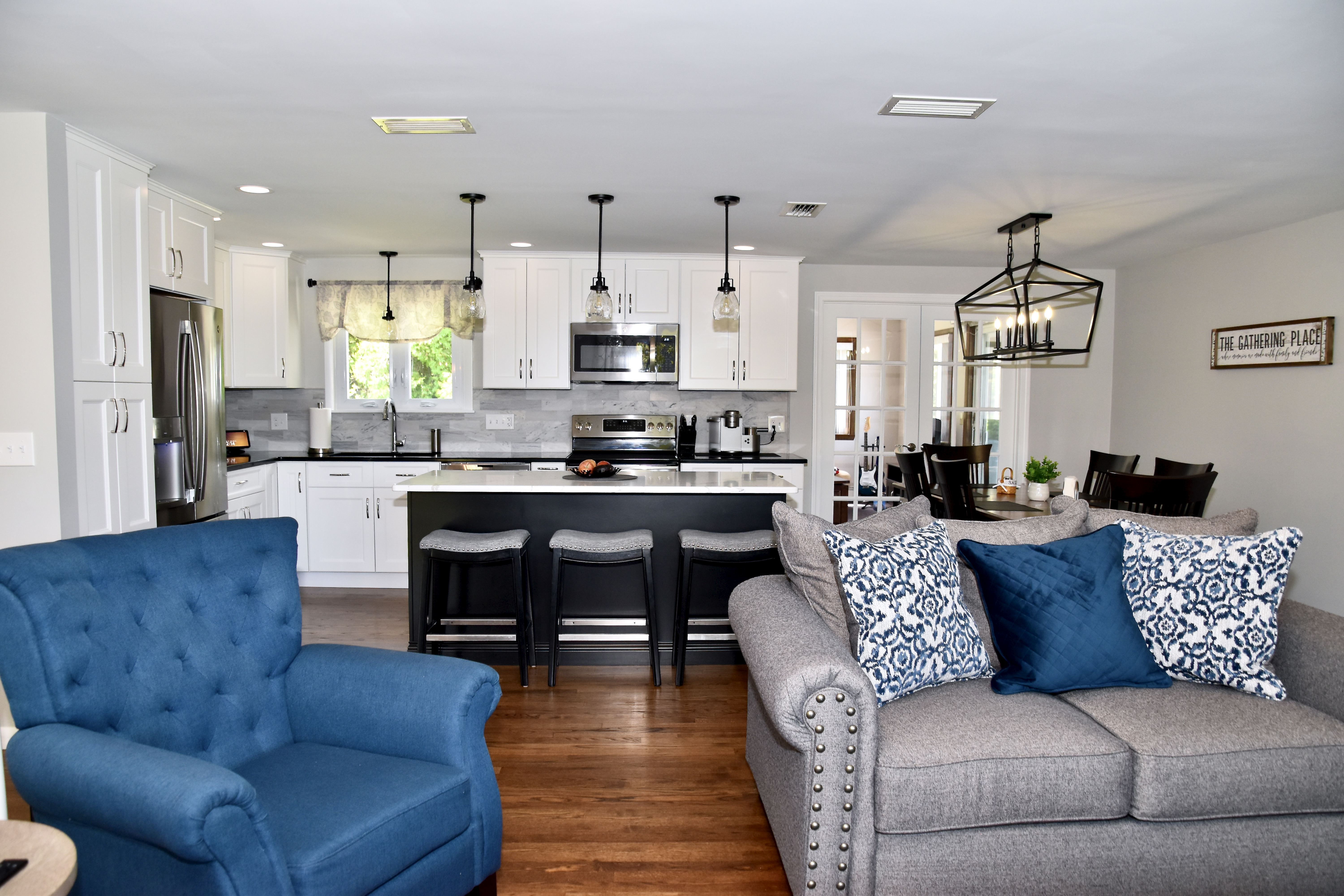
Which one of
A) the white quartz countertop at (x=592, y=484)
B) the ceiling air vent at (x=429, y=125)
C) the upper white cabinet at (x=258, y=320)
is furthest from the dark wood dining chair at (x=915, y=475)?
the upper white cabinet at (x=258, y=320)

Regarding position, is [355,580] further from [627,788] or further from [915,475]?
[915,475]

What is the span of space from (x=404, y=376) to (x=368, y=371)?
271mm

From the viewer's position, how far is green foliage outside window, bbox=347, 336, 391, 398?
5828 mm

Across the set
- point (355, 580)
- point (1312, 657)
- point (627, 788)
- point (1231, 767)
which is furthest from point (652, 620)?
point (355, 580)

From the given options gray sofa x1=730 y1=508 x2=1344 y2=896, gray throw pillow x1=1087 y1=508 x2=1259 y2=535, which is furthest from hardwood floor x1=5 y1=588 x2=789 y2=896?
gray throw pillow x1=1087 y1=508 x2=1259 y2=535

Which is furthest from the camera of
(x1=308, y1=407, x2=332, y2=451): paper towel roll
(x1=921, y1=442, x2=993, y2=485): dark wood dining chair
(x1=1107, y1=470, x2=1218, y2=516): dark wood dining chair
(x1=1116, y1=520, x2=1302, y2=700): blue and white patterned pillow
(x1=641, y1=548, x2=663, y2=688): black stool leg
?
(x1=308, y1=407, x2=332, y2=451): paper towel roll

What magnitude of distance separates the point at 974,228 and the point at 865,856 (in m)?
3.68

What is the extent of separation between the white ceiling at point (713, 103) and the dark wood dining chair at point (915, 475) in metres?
1.30

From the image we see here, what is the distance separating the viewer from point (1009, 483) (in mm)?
4223

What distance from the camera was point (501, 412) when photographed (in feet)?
19.1

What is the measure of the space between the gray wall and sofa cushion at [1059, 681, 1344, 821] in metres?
1.85

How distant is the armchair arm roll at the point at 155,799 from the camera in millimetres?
1279

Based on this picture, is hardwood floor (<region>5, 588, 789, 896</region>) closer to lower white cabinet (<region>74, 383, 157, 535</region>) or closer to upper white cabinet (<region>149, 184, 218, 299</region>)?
lower white cabinet (<region>74, 383, 157, 535</region>)

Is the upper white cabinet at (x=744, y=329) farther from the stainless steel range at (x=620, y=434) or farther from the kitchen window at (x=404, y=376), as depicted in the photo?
the kitchen window at (x=404, y=376)
